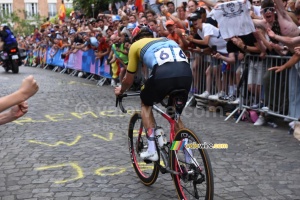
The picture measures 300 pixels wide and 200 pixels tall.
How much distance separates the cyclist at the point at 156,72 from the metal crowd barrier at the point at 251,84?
10.5 ft

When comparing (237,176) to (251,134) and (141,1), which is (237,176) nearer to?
(251,134)

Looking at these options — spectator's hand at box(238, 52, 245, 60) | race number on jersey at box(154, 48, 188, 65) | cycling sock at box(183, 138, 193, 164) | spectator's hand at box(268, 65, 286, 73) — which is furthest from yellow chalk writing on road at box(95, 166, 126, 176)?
spectator's hand at box(238, 52, 245, 60)

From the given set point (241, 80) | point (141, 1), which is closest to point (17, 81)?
point (141, 1)

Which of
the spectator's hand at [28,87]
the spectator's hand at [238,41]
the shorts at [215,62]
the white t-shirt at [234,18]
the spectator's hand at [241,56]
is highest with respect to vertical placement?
the white t-shirt at [234,18]

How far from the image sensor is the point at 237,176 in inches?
192

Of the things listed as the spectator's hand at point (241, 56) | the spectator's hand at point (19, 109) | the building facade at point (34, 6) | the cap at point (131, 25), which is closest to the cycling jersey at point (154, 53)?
the spectator's hand at point (19, 109)

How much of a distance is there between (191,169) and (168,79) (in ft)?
2.91

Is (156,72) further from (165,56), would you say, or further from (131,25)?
(131,25)

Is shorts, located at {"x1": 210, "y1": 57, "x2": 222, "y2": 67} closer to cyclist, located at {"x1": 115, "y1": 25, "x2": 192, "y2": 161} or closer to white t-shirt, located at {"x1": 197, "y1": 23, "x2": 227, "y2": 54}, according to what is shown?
white t-shirt, located at {"x1": 197, "y1": 23, "x2": 227, "y2": 54}

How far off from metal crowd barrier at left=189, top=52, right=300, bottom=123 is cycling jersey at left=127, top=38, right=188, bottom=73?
319 centimetres

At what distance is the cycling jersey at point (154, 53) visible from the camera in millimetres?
4105

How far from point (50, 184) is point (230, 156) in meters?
2.40

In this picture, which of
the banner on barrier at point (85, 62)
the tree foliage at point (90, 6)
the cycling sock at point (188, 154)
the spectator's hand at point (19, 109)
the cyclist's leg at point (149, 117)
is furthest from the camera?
the tree foliage at point (90, 6)

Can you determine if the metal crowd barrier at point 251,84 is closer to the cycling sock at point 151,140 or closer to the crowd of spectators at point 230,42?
the crowd of spectators at point 230,42
